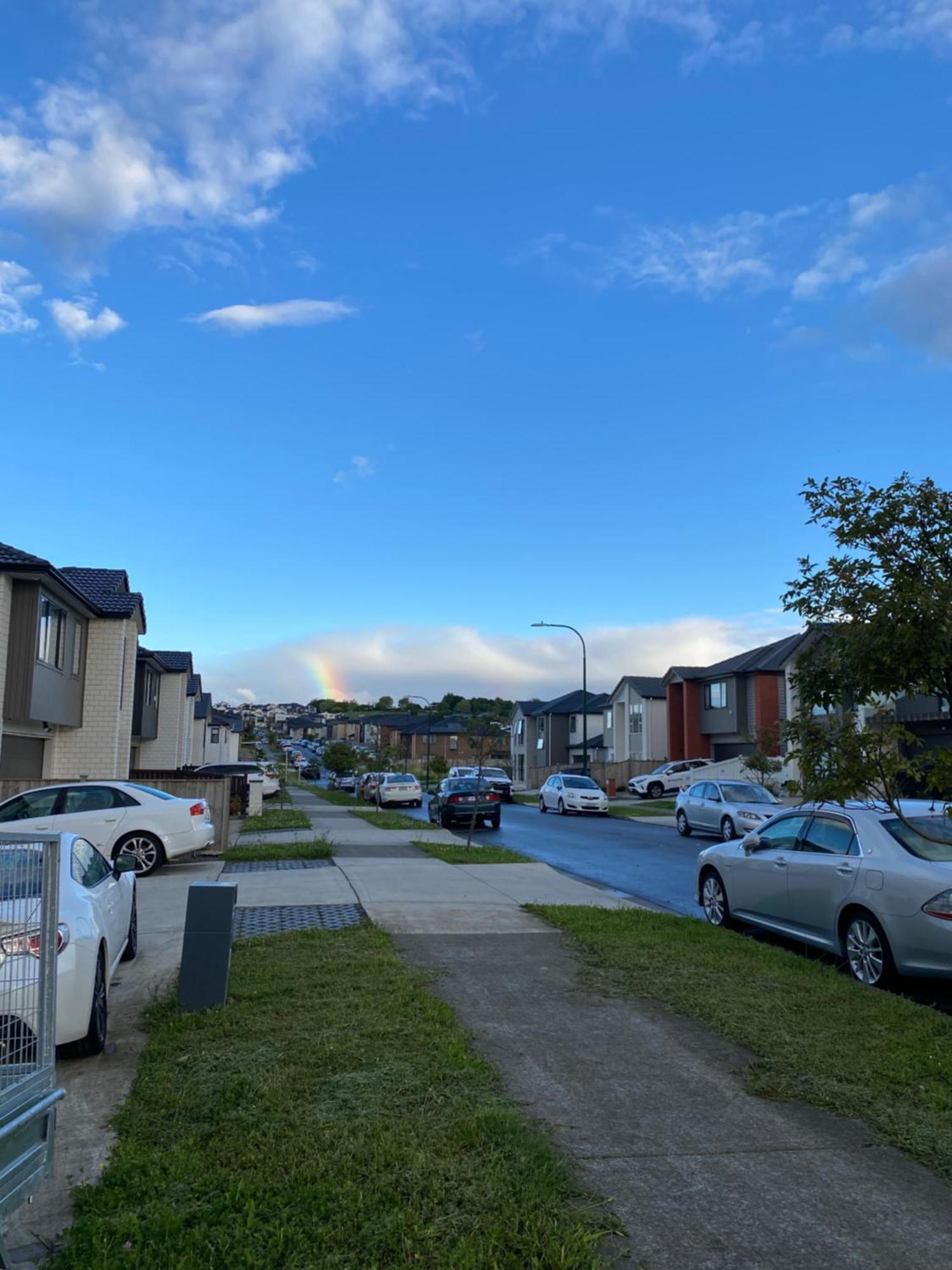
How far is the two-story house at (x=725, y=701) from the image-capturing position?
51062 mm

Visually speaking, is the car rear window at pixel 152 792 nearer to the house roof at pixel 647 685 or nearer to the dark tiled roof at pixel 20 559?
the dark tiled roof at pixel 20 559

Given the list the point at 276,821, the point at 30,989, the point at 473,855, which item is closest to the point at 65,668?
the point at 276,821

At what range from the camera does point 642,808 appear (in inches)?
1588

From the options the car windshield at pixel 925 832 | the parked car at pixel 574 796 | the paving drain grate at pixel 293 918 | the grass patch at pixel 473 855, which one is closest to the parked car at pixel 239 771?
the parked car at pixel 574 796

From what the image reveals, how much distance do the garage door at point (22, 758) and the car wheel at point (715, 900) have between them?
52.6 feet

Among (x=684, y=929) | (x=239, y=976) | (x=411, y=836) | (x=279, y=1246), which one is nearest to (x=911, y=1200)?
(x=279, y=1246)

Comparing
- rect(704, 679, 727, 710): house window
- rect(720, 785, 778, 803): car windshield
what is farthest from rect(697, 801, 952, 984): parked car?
rect(704, 679, 727, 710): house window

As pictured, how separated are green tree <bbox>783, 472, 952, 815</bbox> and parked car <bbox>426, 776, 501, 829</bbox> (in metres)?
21.4

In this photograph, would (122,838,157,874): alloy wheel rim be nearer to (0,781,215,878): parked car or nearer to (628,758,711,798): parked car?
(0,781,215,878): parked car

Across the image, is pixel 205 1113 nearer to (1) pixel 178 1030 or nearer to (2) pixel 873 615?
(1) pixel 178 1030

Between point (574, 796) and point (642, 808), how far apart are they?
4351mm

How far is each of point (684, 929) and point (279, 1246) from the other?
7.18m

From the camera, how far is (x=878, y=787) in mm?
6750

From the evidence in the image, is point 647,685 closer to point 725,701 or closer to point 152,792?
point 725,701
